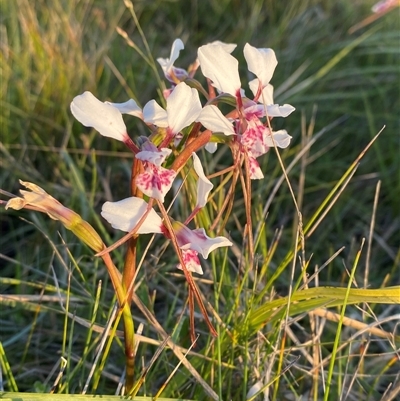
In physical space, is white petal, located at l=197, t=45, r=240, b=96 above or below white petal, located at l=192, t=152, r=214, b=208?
above

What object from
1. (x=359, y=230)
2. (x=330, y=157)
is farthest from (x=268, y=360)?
(x=330, y=157)

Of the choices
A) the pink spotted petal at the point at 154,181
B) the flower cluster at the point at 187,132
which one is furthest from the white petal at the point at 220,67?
the pink spotted petal at the point at 154,181

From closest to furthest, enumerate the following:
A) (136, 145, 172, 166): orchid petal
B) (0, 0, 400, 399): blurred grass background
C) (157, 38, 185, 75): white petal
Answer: (136, 145, 172, 166): orchid petal < (157, 38, 185, 75): white petal < (0, 0, 400, 399): blurred grass background

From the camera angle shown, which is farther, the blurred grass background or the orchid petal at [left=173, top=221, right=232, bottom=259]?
the blurred grass background

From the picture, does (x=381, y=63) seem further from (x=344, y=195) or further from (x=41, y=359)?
(x=41, y=359)

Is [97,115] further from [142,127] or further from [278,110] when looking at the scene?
[142,127]

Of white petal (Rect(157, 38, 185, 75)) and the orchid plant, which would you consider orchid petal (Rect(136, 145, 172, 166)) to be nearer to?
the orchid plant

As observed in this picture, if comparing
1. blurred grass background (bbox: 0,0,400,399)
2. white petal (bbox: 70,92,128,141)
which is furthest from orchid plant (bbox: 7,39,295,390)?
blurred grass background (bbox: 0,0,400,399)
